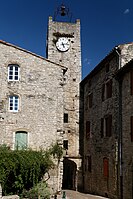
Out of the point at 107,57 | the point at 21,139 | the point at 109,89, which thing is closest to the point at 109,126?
the point at 109,89

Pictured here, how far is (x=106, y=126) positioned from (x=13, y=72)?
7077mm

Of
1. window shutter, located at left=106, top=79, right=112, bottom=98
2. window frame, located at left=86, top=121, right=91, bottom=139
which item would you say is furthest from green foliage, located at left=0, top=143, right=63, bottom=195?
window frame, located at left=86, top=121, right=91, bottom=139

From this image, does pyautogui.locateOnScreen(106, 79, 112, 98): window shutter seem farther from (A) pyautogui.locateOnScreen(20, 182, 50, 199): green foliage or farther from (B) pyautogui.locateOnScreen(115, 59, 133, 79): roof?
(A) pyautogui.locateOnScreen(20, 182, 50, 199): green foliage

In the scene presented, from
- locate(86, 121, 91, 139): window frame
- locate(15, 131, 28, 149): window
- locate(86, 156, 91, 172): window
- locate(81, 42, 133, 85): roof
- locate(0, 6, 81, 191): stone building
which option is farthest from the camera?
locate(86, 121, 91, 139): window frame

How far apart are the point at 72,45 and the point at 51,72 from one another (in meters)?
8.11

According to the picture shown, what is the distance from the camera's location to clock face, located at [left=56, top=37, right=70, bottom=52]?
25.1 meters

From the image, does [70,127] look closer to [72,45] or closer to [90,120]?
[90,120]

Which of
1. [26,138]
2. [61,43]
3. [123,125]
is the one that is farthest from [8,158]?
[61,43]

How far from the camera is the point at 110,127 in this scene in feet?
55.6

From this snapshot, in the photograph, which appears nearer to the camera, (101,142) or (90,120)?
(101,142)

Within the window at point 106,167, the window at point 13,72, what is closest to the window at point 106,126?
the window at point 106,167

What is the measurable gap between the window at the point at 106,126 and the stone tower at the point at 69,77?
5.48 meters

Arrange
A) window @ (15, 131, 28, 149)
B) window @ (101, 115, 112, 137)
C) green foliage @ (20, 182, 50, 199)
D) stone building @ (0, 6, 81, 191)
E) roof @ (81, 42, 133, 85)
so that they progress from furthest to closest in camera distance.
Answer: window @ (101, 115, 112, 137) < stone building @ (0, 6, 81, 191) < window @ (15, 131, 28, 149) < roof @ (81, 42, 133, 85) < green foliage @ (20, 182, 50, 199)

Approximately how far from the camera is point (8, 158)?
47.7ft
